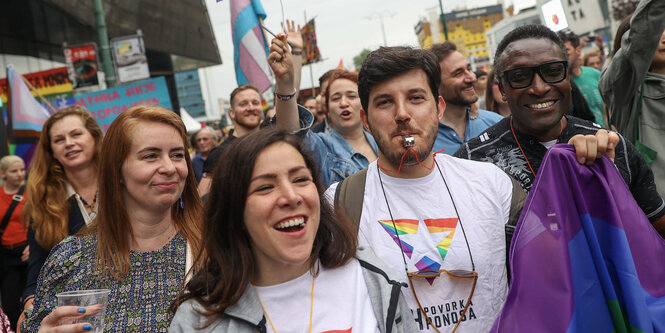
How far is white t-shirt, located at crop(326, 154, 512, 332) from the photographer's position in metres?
2.04

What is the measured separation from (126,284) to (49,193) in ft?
5.32

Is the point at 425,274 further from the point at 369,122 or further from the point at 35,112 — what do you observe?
the point at 35,112

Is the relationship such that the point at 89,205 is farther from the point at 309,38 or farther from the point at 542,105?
the point at 309,38

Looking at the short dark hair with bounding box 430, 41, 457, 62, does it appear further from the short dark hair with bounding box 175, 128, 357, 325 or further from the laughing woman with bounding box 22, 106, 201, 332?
the short dark hair with bounding box 175, 128, 357, 325

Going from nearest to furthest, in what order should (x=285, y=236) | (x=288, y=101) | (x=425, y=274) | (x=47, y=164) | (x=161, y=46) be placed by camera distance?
(x=285, y=236) → (x=425, y=274) → (x=288, y=101) → (x=47, y=164) → (x=161, y=46)

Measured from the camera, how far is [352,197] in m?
2.29

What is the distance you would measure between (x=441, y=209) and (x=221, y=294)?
92cm

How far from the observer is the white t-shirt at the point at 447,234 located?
6.68 feet

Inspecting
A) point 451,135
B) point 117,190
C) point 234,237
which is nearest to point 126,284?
point 117,190

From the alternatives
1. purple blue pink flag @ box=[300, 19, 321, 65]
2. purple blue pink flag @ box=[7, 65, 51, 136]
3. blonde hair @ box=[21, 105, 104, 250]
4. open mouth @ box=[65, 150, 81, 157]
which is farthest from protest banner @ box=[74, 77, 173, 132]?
purple blue pink flag @ box=[300, 19, 321, 65]

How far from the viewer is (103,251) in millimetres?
2463

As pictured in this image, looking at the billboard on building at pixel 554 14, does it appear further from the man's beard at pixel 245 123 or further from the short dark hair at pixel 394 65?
the man's beard at pixel 245 123

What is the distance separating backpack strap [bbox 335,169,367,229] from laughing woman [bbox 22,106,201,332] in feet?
2.50

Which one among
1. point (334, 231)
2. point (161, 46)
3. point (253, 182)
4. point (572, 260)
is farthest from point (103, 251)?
point (161, 46)
